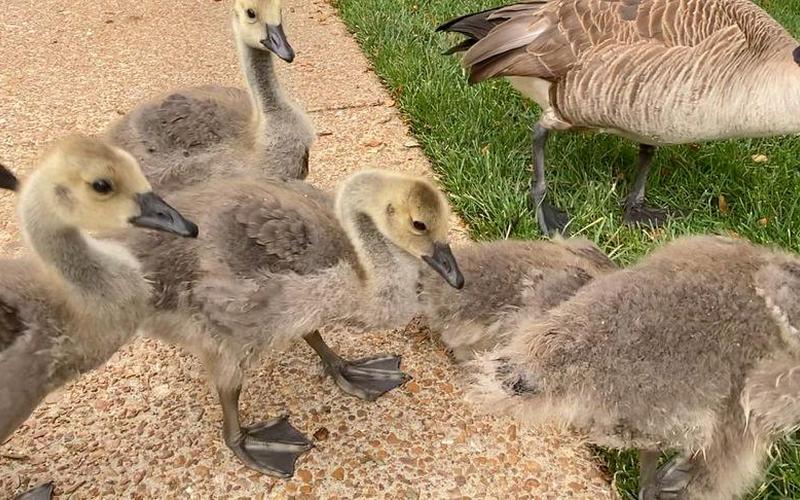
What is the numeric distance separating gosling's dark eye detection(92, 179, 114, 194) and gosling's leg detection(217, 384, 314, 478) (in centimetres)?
77

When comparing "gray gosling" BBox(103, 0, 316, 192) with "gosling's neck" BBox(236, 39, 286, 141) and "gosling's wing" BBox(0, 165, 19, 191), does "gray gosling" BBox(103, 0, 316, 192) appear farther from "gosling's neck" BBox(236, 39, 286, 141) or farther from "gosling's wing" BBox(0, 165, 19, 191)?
"gosling's wing" BBox(0, 165, 19, 191)

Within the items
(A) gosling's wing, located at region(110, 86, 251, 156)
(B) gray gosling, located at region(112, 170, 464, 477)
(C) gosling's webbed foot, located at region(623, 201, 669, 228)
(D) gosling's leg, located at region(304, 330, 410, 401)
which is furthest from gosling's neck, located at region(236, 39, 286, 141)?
(C) gosling's webbed foot, located at region(623, 201, 669, 228)

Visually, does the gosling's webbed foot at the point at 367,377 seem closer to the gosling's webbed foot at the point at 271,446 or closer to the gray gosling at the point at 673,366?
the gosling's webbed foot at the point at 271,446

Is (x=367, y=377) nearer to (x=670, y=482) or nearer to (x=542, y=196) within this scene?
(x=670, y=482)

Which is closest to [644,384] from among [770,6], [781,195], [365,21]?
[781,195]

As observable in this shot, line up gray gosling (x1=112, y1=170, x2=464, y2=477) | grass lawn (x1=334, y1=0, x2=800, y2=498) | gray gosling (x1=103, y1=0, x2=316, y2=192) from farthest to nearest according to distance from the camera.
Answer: grass lawn (x1=334, y1=0, x2=800, y2=498)
gray gosling (x1=103, y1=0, x2=316, y2=192)
gray gosling (x1=112, y1=170, x2=464, y2=477)

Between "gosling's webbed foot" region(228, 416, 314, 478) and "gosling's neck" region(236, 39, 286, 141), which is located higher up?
"gosling's neck" region(236, 39, 286, 141)

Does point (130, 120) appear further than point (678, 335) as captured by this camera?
Yes

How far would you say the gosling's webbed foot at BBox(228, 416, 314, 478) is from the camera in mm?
2463

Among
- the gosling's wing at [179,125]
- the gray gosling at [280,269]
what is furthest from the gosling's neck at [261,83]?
the gray gosling at [280,269]

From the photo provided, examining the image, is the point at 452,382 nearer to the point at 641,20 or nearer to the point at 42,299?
the point at 42,299

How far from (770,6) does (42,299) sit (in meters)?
7.35

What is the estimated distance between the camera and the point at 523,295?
250cm

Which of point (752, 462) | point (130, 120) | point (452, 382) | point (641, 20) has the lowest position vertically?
point (452, 382)
